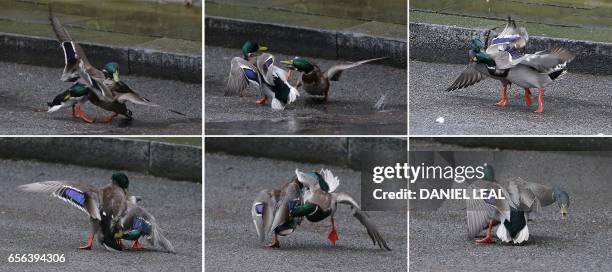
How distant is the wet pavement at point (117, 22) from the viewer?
908cm

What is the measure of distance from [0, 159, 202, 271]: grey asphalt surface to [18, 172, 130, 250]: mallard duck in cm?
12

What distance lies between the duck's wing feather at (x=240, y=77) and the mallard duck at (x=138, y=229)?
0.64 m

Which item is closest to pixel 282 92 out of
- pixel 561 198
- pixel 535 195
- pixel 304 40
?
pixel 304 40

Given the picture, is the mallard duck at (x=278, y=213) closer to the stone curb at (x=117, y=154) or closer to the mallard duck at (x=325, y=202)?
the mallard duck at (x=325, y=202)

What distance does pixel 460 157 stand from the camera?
8961 mm

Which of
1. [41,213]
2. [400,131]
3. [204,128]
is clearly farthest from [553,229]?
[41,213]

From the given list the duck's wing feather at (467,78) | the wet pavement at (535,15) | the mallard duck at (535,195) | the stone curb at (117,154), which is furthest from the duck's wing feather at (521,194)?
the stone curb at (117,154)

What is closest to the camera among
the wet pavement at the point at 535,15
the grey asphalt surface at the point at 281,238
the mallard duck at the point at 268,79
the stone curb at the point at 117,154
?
the grey asphalt surface at the point at 281,238

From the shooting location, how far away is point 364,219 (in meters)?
8.95

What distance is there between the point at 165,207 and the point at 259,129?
1.93 ft

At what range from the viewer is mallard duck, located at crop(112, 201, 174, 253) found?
29.3 ft

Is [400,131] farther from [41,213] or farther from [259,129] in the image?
[41,213]

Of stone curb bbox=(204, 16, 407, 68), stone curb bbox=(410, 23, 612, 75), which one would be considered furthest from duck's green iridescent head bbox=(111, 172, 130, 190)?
stone curb bbox=(410, 23, 612, 75)

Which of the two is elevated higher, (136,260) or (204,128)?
(204,128)
